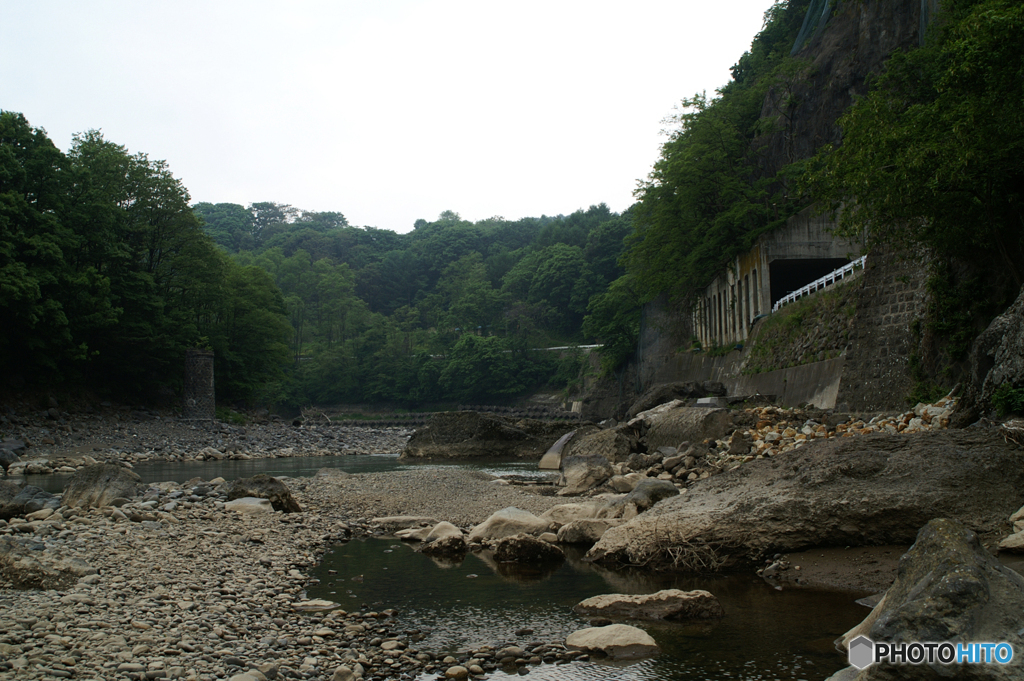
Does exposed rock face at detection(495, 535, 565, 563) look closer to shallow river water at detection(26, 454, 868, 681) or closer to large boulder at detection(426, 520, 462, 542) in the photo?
shallow river water at detection(26, 454, 868, 681)

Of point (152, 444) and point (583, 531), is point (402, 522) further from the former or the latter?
point (152, 444)

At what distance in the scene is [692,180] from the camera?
37.1 meters

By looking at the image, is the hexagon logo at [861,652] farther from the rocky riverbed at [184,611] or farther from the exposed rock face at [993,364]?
the exposed rock face at [993,364]

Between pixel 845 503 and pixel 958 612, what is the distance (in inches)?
176

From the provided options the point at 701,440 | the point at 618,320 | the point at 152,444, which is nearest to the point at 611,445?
the point at 701,440

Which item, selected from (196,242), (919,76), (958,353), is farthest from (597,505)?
(196,242)

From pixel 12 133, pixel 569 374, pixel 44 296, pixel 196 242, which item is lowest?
pixel 569 374

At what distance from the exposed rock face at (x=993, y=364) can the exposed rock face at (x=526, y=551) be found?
20.7ft

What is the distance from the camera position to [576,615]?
6.00 meters

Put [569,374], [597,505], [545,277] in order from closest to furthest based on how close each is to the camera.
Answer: [597,505] → [569,374] → [545,277]

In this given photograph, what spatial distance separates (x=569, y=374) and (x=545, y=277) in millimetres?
18052

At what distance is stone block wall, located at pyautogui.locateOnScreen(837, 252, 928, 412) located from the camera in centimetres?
1603

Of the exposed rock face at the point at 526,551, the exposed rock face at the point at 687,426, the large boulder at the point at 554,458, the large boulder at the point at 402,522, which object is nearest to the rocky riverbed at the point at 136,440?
the large boulder at the point at 554,458

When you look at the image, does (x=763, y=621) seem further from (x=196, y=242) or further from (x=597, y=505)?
(x=196, y=242)
